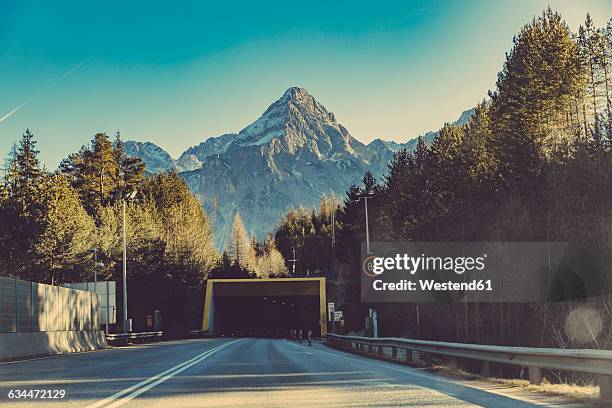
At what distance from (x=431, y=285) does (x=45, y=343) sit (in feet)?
106

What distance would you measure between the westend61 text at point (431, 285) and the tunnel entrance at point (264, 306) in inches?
919

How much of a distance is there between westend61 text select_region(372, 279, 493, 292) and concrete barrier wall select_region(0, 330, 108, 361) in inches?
905

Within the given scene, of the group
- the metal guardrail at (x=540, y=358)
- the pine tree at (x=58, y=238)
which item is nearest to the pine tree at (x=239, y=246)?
the pine tree at (x=58, y=238)

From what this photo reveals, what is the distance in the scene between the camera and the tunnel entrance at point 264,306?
3570 inches

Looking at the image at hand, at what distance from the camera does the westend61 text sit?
43.6 metres

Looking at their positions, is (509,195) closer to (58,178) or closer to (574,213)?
(574,213)

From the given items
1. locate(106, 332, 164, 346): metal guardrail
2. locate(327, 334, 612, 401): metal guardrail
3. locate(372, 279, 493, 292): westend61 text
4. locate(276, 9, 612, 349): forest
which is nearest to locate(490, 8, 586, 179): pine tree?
locate(276, 9, 612, 349): forest

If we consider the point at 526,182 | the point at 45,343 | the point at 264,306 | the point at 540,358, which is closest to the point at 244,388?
the point at 540,358

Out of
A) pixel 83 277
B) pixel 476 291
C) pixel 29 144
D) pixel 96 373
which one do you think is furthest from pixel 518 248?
pixel 29 144

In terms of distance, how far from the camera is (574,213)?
1449 inches

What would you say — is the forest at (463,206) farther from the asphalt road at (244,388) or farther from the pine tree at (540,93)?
the asphalt road at (244,388)

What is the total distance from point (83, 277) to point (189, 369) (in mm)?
55911

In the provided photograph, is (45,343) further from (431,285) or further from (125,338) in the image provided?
(431,285)

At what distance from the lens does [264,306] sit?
401ft
